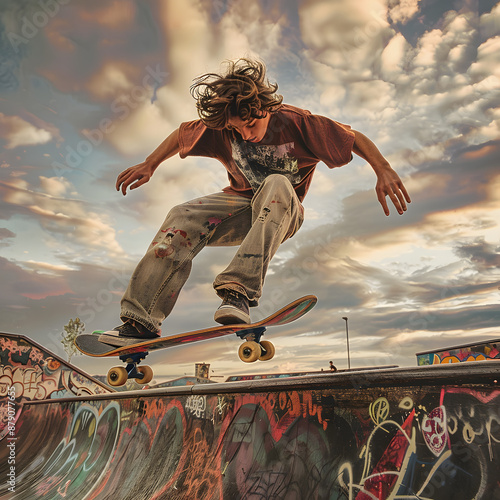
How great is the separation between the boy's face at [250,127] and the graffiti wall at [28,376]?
689 centimetres

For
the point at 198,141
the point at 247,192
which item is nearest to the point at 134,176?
the point at 198,141

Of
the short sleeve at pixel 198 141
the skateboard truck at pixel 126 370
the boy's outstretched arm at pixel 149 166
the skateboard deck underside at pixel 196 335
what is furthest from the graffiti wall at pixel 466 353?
the boy's outstretched arm at pixel 149 166

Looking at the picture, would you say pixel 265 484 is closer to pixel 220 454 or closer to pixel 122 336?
pixel 220 454

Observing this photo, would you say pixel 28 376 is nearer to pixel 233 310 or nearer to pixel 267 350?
pixel 267 350

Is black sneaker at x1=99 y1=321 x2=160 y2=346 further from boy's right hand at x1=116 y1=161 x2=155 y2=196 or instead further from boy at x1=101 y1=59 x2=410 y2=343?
boy's right hand at x1=116 y1=161 x2=155 y2=196

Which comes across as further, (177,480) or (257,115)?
(257,115)

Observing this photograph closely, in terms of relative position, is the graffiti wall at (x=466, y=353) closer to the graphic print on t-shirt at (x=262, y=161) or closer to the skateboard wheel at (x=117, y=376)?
the graphic print on t-shirt at (x=262, y=161)

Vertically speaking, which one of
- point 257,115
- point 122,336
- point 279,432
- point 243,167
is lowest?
point 279,432

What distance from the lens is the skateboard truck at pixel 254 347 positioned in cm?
352

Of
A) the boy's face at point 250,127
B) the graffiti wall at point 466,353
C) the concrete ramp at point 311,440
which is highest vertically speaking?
the boy's face at point 250,127

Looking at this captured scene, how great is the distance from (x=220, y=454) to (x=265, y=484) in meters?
0.48

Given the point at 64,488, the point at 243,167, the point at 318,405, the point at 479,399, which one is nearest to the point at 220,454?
the point at 318,405

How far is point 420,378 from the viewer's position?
1.81m

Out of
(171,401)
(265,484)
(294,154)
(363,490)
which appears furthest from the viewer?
(294,154)
